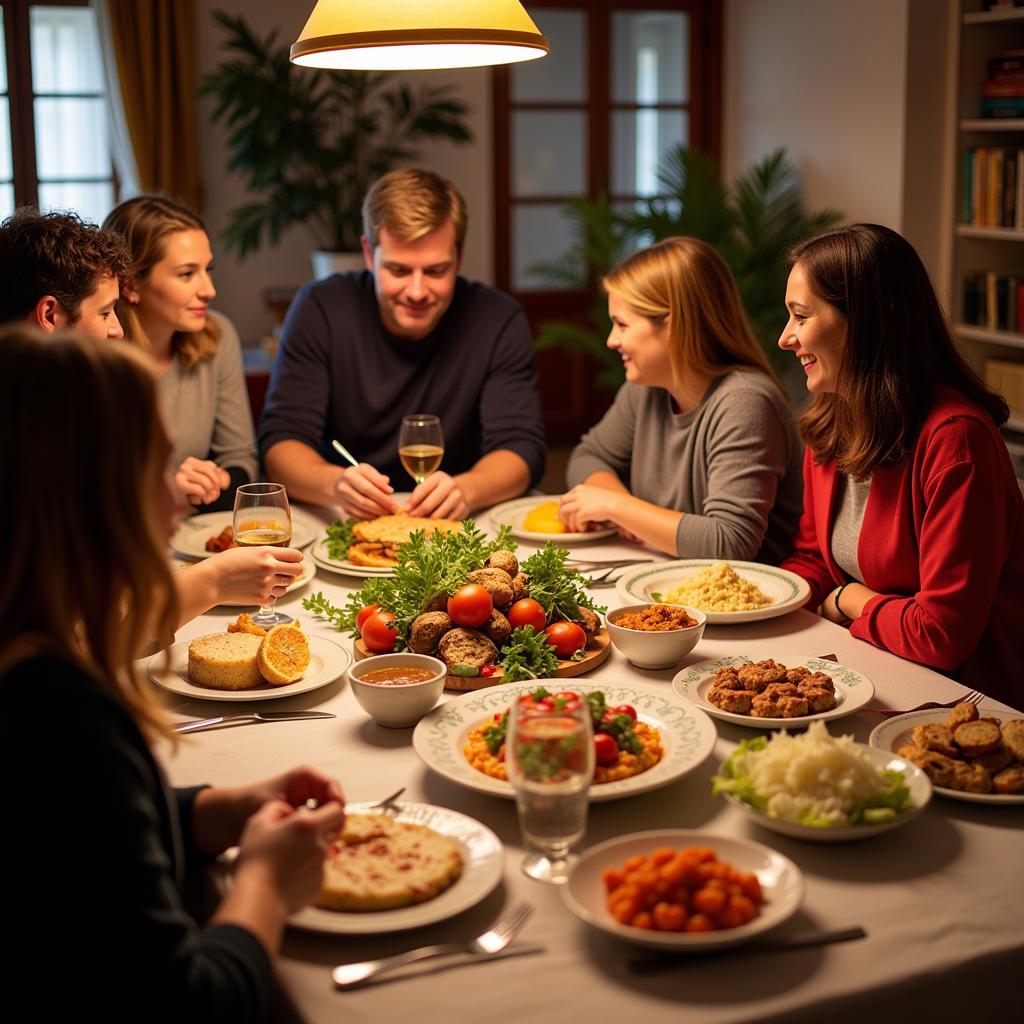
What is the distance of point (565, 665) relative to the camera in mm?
1722


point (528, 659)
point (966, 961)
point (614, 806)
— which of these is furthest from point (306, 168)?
point (966, 961)

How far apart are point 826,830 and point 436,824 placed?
1.31 feet

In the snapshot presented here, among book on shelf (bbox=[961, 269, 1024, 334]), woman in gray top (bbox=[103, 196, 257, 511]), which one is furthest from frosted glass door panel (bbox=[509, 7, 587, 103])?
woman in gray top (bbox=[103, 196, 257, 511])

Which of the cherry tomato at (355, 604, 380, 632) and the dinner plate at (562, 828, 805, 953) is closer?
the dinner plate at (562, 828, 805, 953)

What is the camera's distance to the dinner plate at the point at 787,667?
1508mm

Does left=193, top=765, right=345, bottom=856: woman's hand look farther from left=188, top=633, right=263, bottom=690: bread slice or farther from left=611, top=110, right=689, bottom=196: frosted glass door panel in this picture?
left=611, top=110, right=689, bottom=196: frosted glass door panel

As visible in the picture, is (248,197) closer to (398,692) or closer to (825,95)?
(825,95)

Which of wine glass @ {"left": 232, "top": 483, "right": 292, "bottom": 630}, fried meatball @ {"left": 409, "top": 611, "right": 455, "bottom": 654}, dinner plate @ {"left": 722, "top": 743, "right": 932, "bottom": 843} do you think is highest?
wine glass @ {"left": 232, "top": 483, "right": 292, "bottom": 630}

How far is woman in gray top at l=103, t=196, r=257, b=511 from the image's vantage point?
2.71 m

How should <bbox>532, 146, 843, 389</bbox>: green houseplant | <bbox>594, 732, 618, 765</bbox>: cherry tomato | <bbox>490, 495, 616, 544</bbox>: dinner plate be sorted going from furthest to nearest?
<bbox>532, 146, 843, 389</bbox>: green houseplant → <bbox>490, 495, 616, 544</bbox>: dinner plate → <bbox>594, 732, 618, 765</bbox>: cherry tomato

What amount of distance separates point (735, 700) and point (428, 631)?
437mm

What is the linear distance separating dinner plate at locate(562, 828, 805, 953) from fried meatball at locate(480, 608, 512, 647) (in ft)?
1.86

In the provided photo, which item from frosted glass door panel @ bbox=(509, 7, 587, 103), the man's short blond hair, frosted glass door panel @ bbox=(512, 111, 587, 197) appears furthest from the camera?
A: frosted glass door panel @ bbox=(512, 111, 587, 197)

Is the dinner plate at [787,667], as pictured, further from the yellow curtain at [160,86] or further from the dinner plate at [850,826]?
the yellow curtain at [160,86]
